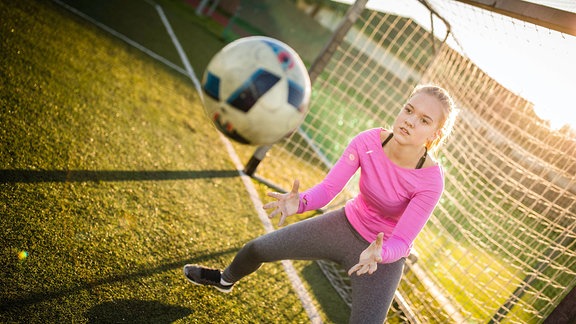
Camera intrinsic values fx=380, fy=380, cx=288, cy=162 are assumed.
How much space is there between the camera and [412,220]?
7.18ft

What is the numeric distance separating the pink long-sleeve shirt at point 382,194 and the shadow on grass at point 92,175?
1971mm

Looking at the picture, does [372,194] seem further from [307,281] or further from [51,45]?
[51,45]

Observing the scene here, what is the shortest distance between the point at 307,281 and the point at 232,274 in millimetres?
1156

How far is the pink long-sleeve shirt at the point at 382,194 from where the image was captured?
86.7 inches

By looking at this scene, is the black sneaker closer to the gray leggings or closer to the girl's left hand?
the gray leggings

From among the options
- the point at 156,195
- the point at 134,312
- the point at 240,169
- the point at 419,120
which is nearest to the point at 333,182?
the point at 419,120

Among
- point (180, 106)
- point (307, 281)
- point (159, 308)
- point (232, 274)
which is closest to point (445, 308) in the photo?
point (307, 281)

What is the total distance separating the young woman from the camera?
2.21 metres

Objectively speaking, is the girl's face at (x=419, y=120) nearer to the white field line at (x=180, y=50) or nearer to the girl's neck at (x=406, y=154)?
the girl's neck at (x=406, y=154)

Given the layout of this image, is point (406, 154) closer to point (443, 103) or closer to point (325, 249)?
point (443, 103)

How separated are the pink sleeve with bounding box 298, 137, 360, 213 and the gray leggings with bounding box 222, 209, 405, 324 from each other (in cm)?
15

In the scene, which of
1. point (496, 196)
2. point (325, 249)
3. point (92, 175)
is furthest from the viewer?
point (496, 196)

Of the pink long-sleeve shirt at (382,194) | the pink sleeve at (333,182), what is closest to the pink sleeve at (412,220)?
the pink long-sleeve shirt at (382,194)

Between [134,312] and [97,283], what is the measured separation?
0.30 metres
